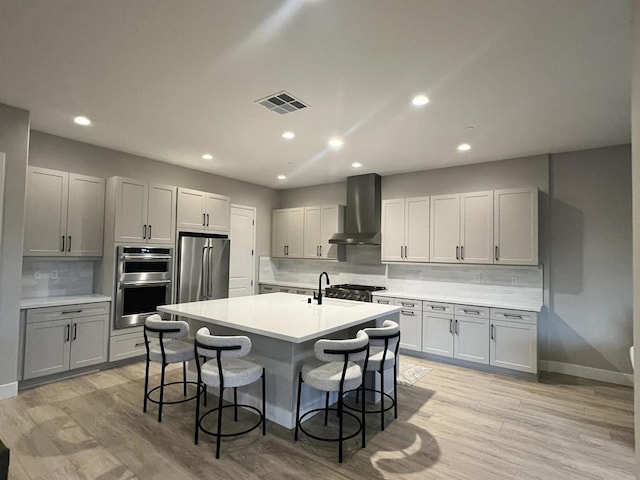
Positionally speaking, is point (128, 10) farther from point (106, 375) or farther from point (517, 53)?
point (106, 375)

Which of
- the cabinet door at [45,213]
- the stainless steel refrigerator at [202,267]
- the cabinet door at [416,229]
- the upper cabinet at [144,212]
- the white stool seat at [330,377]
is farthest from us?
the cabinet door at [416,229]

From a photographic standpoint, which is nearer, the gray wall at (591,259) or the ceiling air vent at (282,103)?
the ceiling air vent at (282,103)

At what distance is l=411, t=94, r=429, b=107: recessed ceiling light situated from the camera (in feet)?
9.72

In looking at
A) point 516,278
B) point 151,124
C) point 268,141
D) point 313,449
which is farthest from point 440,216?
point 151,124

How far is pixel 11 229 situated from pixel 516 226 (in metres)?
5.66

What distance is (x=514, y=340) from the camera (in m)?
4.14

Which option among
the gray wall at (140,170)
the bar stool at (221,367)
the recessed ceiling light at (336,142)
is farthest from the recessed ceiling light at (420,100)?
the gray wall at (140,170)

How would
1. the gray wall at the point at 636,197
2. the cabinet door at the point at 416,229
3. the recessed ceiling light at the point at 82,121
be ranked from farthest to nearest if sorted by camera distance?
the cabinet door at the point at 416,229 < the recessed ceiling light at the point at 82,121 < the gray wall at the point at 636,197

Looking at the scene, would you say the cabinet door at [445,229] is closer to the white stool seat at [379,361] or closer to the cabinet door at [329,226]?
the cabinet door at [329,226]

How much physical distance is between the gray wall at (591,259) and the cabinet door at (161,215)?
5245 mm

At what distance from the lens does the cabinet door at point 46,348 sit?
360 cm

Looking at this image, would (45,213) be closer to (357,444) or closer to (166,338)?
(166,338)

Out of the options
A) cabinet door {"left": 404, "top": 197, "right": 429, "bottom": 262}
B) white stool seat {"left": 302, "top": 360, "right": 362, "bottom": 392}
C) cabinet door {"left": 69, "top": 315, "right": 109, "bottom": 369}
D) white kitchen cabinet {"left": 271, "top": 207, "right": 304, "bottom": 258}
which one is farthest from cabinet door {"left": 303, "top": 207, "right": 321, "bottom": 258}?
white stool seat {"left": 302, "top": 360, "right": 362, "bottom": 392}

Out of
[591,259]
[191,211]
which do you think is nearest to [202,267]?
[191,211]
